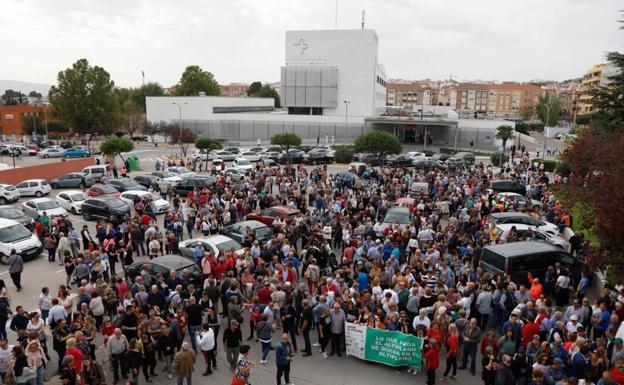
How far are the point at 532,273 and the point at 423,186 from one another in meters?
12.7

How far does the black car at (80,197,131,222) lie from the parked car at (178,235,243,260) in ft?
24.2

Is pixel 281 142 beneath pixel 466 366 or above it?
above

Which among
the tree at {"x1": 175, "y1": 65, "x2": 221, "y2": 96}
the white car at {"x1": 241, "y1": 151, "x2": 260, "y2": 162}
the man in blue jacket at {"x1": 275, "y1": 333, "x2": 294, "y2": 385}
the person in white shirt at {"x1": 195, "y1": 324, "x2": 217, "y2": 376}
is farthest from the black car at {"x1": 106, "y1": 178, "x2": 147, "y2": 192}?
the tree at {"x1": 175, "y1": 65, "x2": 221, "y2": 96}

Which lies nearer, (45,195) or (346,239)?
Result: (346,239)

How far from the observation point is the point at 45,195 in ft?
101

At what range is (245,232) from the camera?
17.3 m

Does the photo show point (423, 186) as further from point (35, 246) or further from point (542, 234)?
point (35, 246)

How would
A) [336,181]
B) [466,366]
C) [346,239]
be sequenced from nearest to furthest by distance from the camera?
[466,366], [346,239], [336,181]

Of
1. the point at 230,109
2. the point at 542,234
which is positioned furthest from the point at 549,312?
the point at 230,109

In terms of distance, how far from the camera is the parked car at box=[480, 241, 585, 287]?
13.8 m

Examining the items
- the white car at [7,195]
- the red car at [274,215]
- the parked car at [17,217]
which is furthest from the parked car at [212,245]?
the white car at [7,195]

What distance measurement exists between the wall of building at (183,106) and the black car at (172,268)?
6331cm

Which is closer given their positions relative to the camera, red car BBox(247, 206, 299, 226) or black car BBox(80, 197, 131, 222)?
red car BBox(247, 206, 299, 226)

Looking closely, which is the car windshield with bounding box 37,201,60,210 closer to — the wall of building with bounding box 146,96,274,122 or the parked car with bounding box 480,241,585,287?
the parked car with bounding box 480,241,585,287
